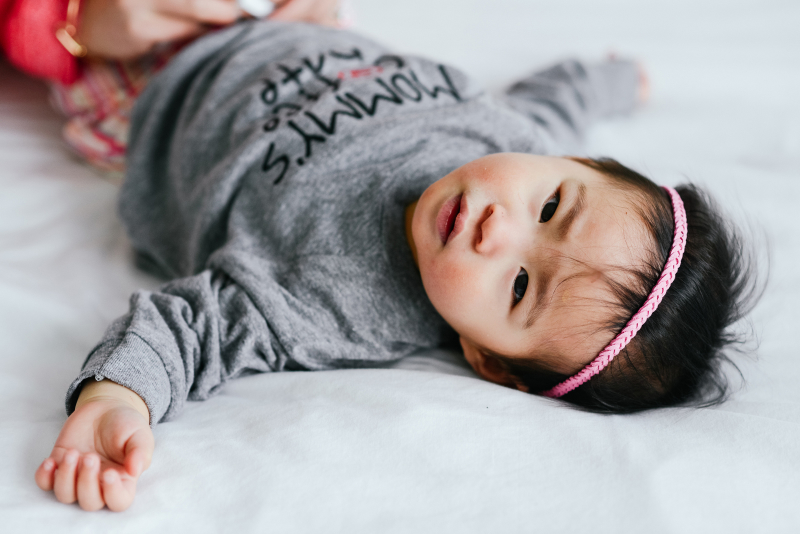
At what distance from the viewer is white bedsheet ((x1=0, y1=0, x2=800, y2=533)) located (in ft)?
1.95

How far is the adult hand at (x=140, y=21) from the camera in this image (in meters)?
1.15

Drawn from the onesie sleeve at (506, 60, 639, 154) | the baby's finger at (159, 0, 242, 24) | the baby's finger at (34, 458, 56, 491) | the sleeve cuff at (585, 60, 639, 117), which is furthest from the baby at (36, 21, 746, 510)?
the sleeve cuff at (585, 60, 639, 117)

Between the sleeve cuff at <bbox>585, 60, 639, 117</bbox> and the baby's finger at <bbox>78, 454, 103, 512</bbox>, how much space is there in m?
1.32

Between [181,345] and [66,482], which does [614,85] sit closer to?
[181,345]

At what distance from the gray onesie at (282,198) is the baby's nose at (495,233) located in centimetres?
19

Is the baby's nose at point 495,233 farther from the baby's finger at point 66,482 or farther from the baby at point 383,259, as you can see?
the baby's finger at point 66,482

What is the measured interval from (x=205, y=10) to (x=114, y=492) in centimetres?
93

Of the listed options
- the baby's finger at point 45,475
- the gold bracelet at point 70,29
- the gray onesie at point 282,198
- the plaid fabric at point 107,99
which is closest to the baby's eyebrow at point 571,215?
the gray onesie at point 282,198

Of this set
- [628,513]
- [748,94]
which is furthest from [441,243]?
[748,94]

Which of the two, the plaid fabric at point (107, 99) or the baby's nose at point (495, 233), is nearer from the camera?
the baby's nose at point (495, 233)

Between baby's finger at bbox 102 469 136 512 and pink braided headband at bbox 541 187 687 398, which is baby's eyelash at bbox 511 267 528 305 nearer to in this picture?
pink braided headband at bbox 541 187 687 398

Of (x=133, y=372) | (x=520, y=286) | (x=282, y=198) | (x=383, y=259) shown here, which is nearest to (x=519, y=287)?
(x=520, y=286)

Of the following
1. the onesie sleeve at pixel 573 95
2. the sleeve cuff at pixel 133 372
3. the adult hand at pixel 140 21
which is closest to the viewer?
the sleeve cuff at pixel 133 372

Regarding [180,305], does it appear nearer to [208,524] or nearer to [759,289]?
[208,524]
